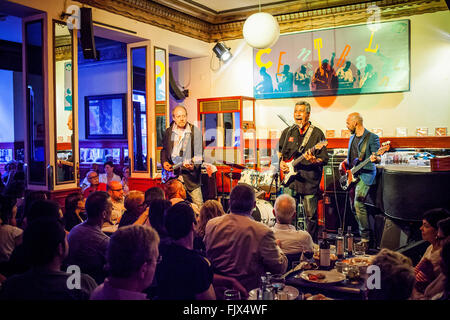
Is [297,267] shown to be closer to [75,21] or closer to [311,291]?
[311,291]

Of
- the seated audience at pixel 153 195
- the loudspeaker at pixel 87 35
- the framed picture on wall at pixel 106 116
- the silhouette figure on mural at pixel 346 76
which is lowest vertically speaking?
the seated audience at pixel 153 195

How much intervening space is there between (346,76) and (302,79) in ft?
2.53

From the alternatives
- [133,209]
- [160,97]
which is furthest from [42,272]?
[160,97]

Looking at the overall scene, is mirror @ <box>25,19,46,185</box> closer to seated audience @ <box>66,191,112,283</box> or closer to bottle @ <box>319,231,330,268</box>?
seated audience @ <box>66,191,112,283</box>

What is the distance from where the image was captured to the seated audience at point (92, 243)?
9.12 ft

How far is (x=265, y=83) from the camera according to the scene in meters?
7.71

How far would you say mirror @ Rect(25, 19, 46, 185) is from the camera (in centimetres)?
495

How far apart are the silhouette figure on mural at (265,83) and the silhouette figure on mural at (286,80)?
0.76ft

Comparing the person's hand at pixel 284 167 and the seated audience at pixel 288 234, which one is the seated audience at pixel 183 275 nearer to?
the seated audience at pixel 288 234

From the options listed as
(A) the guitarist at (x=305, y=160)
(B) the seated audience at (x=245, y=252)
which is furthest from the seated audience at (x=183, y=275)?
(A) the guitarist at (x=305, y=160)

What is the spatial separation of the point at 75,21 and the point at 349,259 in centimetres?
439

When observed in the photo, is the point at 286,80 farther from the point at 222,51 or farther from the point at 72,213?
the point at 72,213
